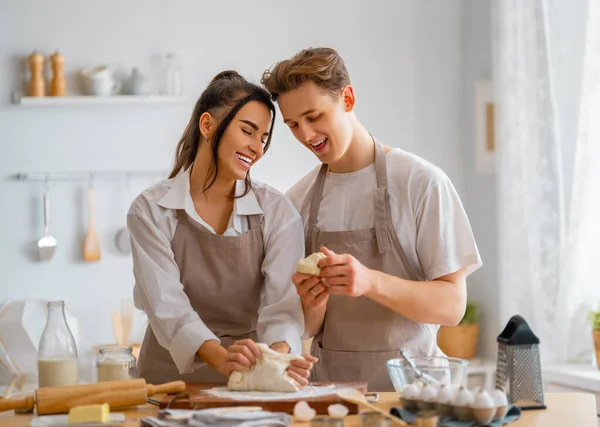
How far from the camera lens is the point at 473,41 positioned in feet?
14.8

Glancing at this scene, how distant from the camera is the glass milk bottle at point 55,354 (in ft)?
6.16

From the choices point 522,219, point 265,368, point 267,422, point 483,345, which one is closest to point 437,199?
point 265,368

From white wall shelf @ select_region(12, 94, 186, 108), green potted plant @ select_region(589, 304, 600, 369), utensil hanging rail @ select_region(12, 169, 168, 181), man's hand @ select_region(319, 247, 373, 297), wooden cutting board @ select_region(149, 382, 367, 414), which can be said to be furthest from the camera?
utensil hanging rail @ select_region(12, 169, 168, 181)

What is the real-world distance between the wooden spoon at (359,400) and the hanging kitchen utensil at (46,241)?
293 centimetres

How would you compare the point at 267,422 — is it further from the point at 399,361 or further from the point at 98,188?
the point at 98,188

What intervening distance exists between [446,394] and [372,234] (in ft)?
2.48

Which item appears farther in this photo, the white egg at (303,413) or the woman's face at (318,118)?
the woman's face at (318,118)

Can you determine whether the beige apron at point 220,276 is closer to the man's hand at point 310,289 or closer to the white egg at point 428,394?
the man's hand at point 310,289

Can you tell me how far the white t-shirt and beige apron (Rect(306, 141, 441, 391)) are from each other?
0.08 feet

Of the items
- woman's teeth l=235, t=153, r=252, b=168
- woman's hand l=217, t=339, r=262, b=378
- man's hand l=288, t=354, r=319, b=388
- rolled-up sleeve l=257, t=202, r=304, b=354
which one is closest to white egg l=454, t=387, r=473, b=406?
man's hand l=288, t=354, r=319, b=388

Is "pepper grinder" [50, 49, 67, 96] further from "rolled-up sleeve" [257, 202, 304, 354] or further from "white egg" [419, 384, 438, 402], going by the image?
"white egg" [419, 384, 438, 402]

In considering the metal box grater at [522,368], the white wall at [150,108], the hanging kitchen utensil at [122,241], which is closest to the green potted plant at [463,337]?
the white wall at [150,108]

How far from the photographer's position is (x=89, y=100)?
4.22 metres

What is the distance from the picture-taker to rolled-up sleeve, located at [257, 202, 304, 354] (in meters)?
1.98
